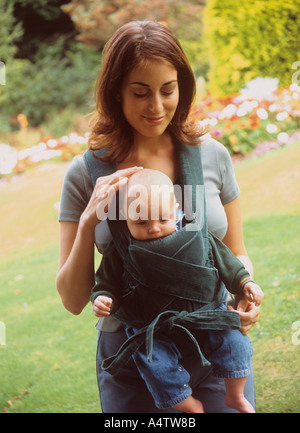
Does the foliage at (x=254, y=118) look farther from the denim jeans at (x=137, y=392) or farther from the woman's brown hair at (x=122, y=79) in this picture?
the denim jeans at (x=137, y=392)

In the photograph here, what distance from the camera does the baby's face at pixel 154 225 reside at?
1.28m

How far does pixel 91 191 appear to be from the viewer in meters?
1.49

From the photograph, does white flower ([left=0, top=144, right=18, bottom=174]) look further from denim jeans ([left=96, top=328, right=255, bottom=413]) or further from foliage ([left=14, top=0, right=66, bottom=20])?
denim jeans ([left=96, top=328, right=255, bottom=413])

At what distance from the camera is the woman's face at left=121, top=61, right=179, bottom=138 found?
1.31 metres

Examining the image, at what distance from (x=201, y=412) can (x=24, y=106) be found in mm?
9110

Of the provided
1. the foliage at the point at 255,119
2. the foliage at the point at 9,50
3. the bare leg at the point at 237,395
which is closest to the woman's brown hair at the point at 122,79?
the bare leg at the point at 237,395

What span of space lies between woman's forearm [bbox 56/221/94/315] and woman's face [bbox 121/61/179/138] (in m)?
0.31

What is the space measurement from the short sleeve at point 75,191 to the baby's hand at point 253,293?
1.66 feet

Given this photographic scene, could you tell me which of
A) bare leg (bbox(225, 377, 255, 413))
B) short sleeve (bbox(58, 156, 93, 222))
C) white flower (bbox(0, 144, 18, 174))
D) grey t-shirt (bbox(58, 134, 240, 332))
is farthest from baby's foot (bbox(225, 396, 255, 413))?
white flower (bbox(0, 144, 18, 174))

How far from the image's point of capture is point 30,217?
17.0ft

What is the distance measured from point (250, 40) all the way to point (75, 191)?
474 cm

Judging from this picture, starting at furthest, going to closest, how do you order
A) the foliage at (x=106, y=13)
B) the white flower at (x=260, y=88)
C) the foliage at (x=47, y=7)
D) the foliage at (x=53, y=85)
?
the foliage at (x=53, y=85) < the foliage at (x=47, y=7) < the foliage at (x=106, y=13) < the white flower at (x=260, y=88)
